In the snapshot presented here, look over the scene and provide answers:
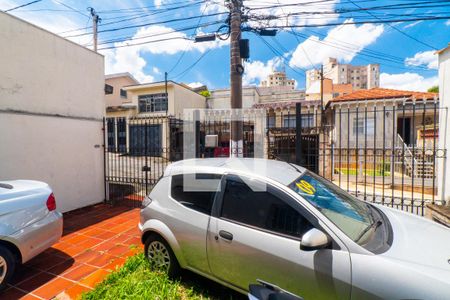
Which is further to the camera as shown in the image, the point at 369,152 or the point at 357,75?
the point at 357,75

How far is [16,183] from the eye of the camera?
10.2ft

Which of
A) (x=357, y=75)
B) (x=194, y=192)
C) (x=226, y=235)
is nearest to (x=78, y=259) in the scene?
(x=194, y=192)

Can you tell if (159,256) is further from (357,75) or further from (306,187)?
(357,75)

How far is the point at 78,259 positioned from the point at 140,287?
144cm

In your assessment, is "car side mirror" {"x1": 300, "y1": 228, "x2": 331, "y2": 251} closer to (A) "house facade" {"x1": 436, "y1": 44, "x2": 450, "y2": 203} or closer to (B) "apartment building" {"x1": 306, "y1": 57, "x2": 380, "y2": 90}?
(A) "house facade" {"x1": 436, "y1": 44, "x2": 450, "y2": 203}

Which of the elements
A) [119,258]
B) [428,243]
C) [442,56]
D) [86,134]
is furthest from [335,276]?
[86,134]

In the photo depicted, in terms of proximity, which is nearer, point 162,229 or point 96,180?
point 162,229

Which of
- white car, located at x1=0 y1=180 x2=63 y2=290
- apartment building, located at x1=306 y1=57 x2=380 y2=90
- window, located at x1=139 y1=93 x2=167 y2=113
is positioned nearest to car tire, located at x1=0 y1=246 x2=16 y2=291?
white car, located at x1=0 y1=180 x2=63 y2=290

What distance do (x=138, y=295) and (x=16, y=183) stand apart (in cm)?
242

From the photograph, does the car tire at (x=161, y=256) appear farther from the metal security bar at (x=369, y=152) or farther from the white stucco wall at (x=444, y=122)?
the white stucco wall at (x=444, y=122)

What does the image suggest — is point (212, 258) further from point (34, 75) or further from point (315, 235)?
point (34, 75)

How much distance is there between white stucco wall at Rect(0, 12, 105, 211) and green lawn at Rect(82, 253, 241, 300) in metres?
3.38

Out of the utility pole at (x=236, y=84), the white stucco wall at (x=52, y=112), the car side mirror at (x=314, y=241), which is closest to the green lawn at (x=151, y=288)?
the car side mirror at (x=314, y=241)

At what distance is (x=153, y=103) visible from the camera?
1902 centimetres
